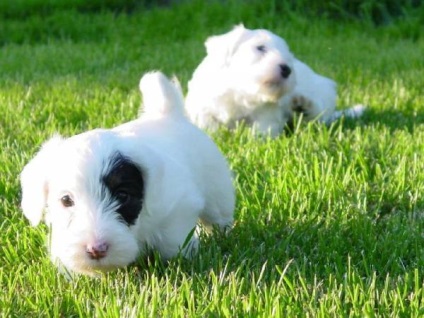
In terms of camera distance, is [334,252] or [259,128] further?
[259,128]

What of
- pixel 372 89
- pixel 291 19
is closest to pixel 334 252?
pixel 372 89

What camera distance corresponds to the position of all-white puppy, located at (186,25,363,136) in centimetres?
517

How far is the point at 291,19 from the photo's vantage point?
9.56 meters

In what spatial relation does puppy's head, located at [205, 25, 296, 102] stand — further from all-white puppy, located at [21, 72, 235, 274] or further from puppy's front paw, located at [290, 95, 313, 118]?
all-white puppy, located at [21, 72, 235, 274]

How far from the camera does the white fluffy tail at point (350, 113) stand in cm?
557

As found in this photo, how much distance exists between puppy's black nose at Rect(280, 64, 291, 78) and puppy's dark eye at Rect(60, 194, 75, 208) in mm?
2505

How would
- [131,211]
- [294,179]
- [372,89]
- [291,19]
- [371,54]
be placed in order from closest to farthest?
[131,211] → [294,179] → [372,89] → [371,54] → [291,19]

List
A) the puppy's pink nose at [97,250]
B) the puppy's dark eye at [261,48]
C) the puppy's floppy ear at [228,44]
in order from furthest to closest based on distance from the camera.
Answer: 1. the puppy's floppy ear at [228,44]
2. the puppy's dark eye at [261,48]
3. the puppy's pink nose at [97,250]

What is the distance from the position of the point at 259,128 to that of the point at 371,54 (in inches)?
123

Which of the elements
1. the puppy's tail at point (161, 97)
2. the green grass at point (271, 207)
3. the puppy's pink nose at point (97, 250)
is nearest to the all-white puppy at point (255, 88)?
the green grass at point (271, 207)

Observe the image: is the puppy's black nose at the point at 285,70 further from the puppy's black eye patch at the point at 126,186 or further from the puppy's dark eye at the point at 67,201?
the puppy's dark eye at the point at 67,201

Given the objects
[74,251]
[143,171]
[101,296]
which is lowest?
[101,296]

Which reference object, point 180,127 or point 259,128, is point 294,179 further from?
point 259,128

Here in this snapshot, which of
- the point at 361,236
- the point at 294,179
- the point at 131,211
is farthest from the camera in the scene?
the point at 294,179
